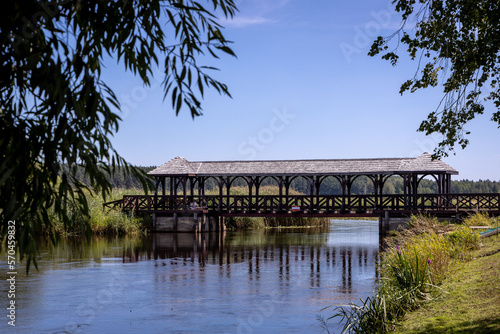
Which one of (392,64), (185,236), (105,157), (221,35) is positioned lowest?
(185,236)

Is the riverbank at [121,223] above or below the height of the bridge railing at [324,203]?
below

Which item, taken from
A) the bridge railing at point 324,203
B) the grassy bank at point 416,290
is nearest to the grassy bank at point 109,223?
the bridge railing at point 324,203

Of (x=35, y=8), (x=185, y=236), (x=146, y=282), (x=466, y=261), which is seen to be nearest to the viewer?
(x=35, y=8)

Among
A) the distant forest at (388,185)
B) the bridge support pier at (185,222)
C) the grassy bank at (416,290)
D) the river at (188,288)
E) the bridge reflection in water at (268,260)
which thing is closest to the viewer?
the grassy bank at (416,290)

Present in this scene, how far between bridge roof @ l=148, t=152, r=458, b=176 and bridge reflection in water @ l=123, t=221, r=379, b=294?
3956mm

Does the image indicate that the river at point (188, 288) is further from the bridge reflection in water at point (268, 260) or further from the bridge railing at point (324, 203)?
the bridge railing at point (324, 203)

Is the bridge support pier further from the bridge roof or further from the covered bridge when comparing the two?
the bridge roof

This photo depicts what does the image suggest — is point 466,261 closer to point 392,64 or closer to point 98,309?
point 392,64

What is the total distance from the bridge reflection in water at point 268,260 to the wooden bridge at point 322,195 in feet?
8.31

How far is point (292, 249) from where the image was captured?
22969 mm

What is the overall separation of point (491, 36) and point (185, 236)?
2349 centimetres

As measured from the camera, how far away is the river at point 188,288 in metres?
9.93

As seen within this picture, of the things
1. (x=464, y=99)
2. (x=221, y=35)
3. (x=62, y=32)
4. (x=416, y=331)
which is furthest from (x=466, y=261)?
(x=62, y=32)

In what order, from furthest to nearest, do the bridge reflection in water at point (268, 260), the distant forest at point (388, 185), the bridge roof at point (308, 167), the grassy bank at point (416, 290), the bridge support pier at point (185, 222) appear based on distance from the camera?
the distant forest at point (388, 185), the bridge support pier at point (185, 222), the bridge roof at point (308, 167), the bridge reflection in water at point (268, 260), the grassy bank at point (416, 290)
